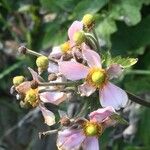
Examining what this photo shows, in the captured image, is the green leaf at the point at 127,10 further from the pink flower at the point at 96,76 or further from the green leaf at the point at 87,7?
the pink flower at the point at 96,76

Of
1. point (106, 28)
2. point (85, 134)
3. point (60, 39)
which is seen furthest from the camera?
point (60, 39)

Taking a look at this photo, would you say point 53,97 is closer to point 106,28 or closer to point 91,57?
point 91,57

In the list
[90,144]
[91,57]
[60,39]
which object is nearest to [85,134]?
[90,144]

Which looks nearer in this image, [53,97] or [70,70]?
[70,70]

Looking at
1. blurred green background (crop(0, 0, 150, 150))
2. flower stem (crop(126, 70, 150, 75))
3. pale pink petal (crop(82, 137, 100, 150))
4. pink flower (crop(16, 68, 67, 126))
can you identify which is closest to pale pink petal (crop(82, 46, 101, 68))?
pink flower (crop(16, 68, 67, 126))

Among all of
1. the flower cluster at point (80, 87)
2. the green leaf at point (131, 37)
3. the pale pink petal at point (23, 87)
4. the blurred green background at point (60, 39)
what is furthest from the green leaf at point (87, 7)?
the pale pink petal at point (23, 87)

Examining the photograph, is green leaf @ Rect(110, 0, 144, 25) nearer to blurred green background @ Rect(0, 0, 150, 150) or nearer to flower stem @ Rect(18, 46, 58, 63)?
blurred green background @ Rect(0, 0, 150, 150)

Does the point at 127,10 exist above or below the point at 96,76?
below
